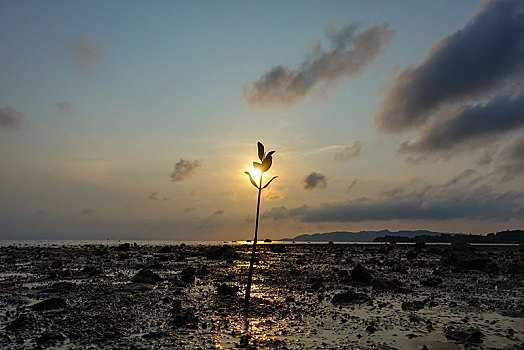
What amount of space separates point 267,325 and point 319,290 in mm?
9445

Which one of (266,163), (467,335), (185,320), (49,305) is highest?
(266,163)

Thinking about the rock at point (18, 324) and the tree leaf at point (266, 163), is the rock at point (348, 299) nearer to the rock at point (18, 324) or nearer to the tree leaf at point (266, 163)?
the tree leaf at point (266, 163)

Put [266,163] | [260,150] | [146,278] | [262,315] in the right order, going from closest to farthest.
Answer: [262,315] → [260,150] → [266,163] → [146,278]

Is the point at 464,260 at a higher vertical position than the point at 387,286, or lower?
higher

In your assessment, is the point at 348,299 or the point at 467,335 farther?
the point at 348,299

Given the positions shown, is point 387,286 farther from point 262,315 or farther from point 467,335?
point 467,335

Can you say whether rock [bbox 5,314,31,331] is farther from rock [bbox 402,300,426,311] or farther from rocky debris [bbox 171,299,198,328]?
rock [bbox 402,300,426,311]

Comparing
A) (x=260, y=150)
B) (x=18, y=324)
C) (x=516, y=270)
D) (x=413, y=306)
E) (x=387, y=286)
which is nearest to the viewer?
(x=18, y=324)

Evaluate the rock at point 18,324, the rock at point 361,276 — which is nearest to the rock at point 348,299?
the rock at point 361,276

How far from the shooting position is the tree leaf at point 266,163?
17891mm

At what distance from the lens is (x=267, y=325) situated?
13367 mm

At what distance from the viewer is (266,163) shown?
18.0m

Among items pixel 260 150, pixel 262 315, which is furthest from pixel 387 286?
pixel 260 150

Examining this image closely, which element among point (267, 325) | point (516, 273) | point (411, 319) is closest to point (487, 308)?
point (411, 319)
